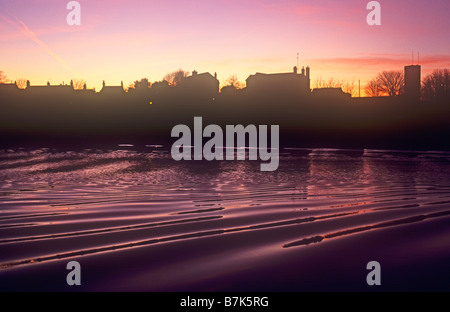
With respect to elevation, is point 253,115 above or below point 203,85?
below

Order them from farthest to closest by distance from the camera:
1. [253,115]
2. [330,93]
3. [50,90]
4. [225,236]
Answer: [50,90]
[330,93]
[253,115]
[225,236]

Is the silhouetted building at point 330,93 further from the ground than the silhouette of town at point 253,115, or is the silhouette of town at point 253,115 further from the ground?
the silhouetted building at point 330,93

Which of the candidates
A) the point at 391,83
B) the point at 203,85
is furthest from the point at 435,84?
the point at 203,85

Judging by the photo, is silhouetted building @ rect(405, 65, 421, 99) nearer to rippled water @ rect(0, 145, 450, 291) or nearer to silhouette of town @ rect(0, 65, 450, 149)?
silhouette of town @ rect(0, 65, 450, 149)

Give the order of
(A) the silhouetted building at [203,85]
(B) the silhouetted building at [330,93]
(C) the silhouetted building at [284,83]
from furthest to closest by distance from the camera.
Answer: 1. (B) the silhouetted building at [330,93]
2. (A) the silhouetted building at [203,85]
3. (C) the silhouetted building at [284,83]

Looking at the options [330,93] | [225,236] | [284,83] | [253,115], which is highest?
[284,83]

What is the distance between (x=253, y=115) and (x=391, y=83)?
161 feet

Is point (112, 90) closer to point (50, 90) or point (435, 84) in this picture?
point (50, 90)

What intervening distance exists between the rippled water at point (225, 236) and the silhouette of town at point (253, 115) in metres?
34.6

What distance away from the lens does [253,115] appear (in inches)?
2749

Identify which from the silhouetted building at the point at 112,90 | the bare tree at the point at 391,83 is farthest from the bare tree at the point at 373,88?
the silhouetted building at the point at 112,90

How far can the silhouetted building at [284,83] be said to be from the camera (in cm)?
9588

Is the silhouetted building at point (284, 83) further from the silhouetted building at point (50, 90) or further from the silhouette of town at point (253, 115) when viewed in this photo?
the silhouetted building at point (50, 90)
